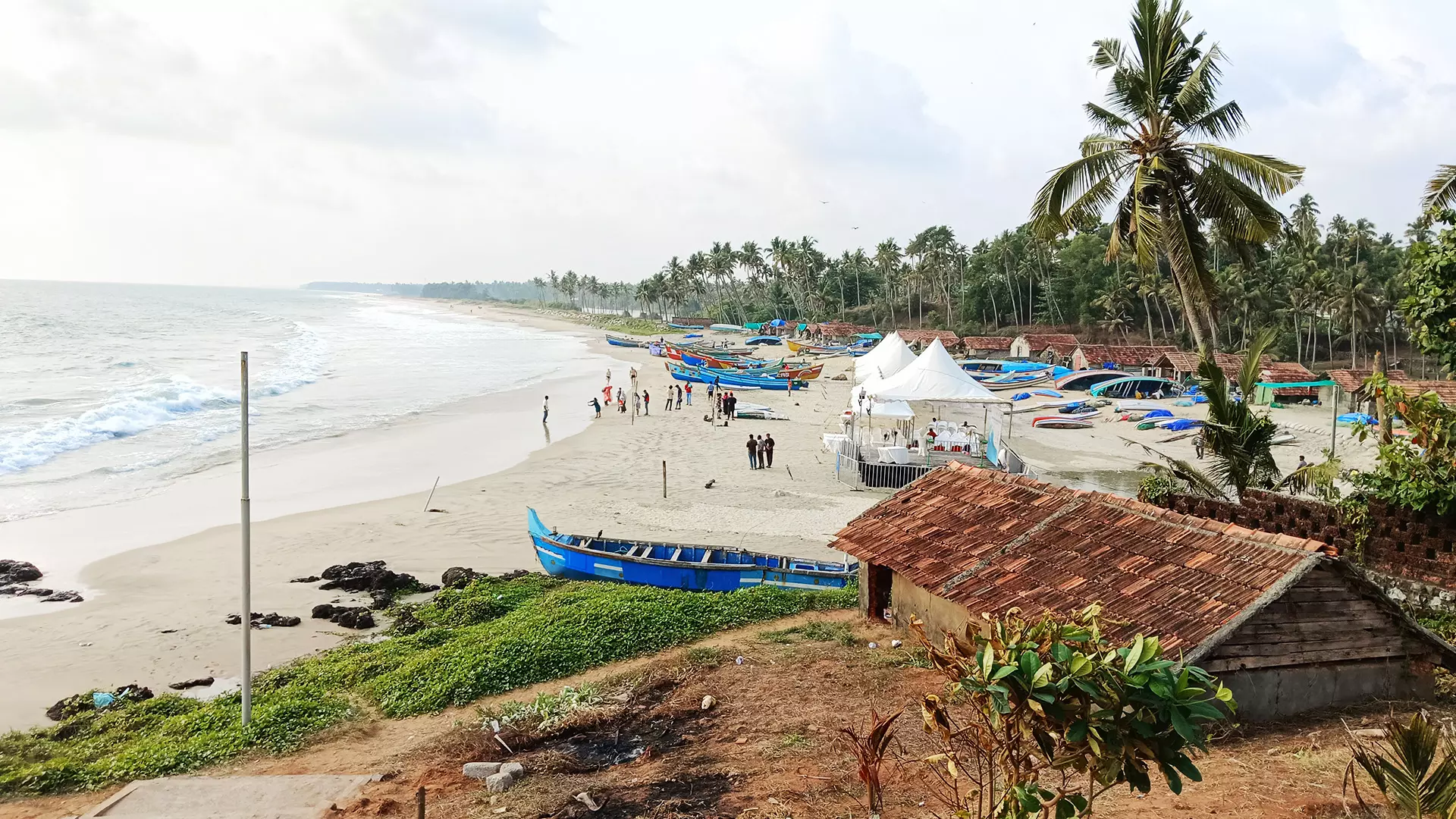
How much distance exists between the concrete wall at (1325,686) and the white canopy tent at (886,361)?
20506 mm

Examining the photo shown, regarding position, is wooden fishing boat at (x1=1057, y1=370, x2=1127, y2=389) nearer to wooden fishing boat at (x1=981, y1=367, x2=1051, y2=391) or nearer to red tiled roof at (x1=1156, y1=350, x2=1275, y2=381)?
wooden fishing boat at (x1=981, y1=367, x2=1051, y2=391)

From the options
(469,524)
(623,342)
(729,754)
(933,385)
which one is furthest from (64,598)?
(623,342)

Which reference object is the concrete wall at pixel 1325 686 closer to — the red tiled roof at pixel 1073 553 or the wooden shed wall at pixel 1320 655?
the wooden shed wall at pixel 1320 655

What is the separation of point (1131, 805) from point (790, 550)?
38.7ft

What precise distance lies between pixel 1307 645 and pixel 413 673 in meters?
10.2

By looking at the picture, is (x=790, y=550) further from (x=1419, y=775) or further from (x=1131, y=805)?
(x=1419, y=775)

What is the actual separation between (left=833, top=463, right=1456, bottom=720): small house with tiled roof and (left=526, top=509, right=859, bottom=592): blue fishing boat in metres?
4.32

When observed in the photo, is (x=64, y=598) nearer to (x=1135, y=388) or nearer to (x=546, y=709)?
(x=546, y=709)

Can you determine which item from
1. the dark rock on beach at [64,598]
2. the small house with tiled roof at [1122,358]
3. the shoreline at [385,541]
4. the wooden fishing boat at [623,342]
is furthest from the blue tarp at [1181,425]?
the wooden fishing boat at [623,342]

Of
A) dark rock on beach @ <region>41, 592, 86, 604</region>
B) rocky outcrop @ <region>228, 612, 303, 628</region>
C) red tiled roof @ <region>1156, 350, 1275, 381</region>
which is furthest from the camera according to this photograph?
red tiled roof @ <region>1156, 350, 1275, 381</region>

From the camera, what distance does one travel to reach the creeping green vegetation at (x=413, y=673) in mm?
9523

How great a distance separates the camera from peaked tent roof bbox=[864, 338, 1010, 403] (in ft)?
76.1

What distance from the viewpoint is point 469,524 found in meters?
20.9

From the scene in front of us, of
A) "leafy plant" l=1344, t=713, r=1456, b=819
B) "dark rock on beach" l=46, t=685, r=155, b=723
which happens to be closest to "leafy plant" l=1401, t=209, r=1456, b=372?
"leafy plant" l=1344, t=713, r=1456, b=819
